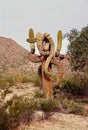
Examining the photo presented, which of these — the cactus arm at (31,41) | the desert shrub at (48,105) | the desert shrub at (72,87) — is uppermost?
the cactus arm at (31,41)

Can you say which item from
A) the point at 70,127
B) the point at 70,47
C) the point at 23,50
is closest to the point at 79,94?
the point at 70,47

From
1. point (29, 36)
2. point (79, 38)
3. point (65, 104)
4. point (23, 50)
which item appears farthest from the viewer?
point (23, 50)

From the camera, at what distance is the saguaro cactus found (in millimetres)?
14039

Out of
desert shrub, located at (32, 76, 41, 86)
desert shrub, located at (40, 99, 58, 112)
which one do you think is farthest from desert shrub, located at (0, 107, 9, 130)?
desert shrub, located at (32, 76, 41, 86)

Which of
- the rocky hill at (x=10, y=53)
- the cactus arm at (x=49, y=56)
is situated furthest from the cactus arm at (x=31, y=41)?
the rocky hill at (x=10, y=53)

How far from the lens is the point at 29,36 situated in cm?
1449

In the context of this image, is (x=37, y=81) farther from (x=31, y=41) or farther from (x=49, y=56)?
(x=49, y=56)

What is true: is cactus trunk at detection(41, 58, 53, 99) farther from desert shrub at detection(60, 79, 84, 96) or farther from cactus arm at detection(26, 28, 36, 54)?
desert shrub at detection(60, 79, 84, 96)

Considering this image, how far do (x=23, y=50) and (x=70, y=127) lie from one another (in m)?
42.2

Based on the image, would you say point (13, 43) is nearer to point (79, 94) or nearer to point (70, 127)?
point (79, 94)

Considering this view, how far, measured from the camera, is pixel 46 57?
46.8 ft

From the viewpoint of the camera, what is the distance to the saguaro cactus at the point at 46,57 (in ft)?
46.1

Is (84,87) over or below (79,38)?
below

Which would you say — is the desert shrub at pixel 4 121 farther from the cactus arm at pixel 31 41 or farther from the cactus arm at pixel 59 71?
the cactus arm at pixel 31 41
